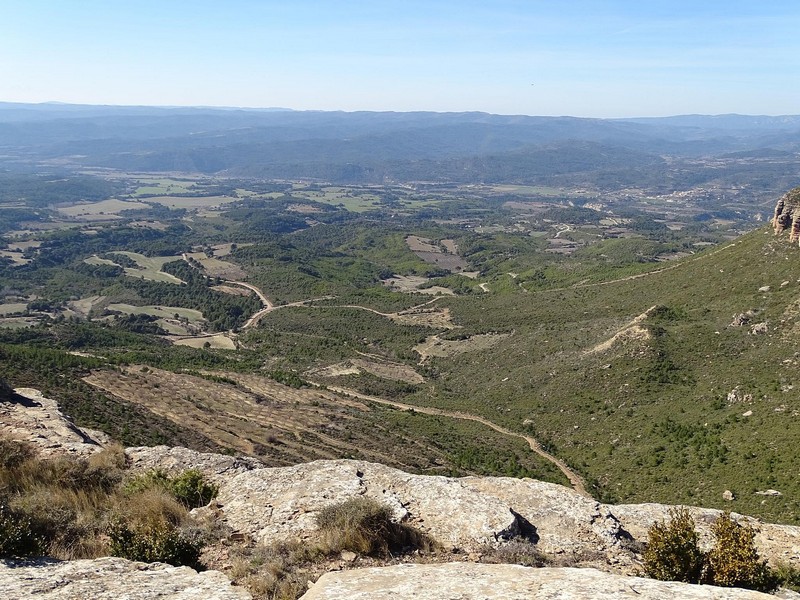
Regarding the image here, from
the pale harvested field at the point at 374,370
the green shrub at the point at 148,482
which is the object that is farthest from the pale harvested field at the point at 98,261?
the green shrub at the point at 148,482

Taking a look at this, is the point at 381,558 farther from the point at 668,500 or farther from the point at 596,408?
the point at 596,408

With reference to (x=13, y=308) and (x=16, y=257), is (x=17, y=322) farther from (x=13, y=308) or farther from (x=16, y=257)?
(x=16, y=257)

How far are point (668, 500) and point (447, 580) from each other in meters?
27.9

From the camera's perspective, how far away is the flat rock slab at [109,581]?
8.20m

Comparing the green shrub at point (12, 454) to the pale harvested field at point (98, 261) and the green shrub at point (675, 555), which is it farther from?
the pale harvested field at point (98, 261)

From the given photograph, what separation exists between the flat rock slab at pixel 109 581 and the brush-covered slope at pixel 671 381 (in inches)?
1053

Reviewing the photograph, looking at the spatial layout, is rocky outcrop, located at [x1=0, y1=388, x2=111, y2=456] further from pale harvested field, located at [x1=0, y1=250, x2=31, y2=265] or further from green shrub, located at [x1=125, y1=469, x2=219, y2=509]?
pale harvested field, located at [x1=0, y1=250, x2=31, y2=265]

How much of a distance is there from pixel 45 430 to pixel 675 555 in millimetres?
19546

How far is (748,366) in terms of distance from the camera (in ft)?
148

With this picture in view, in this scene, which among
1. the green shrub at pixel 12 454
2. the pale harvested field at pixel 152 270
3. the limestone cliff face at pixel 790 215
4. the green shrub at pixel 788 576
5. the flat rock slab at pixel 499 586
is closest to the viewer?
the flat rock slab at pixel 499 586

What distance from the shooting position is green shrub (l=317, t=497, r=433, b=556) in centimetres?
1099

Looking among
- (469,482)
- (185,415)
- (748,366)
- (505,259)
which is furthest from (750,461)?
(505,259)

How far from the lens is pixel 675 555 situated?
32.8 ft

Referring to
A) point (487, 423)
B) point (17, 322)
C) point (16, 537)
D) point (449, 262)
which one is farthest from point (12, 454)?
point (449, 262)
